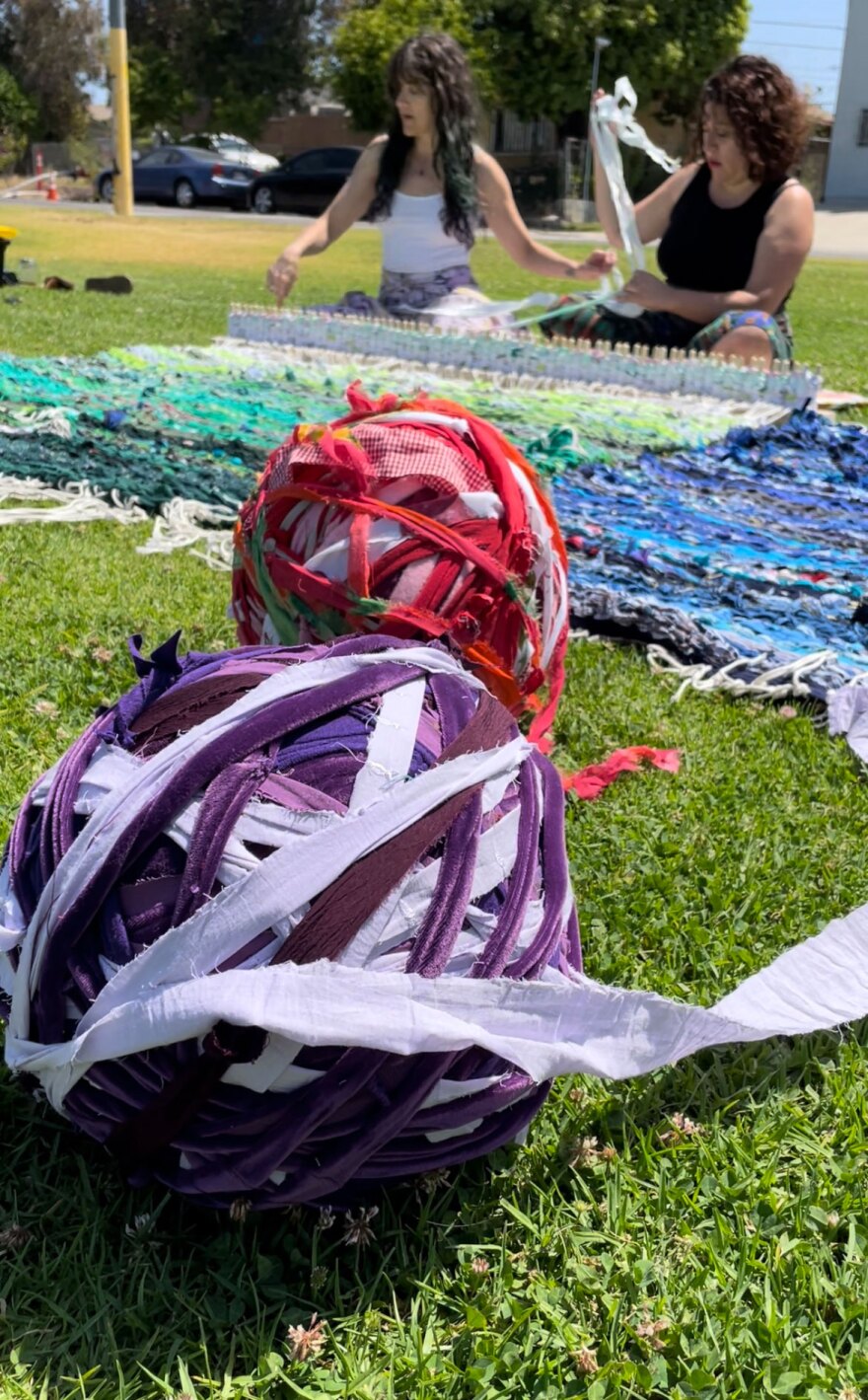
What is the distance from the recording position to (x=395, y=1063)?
1181mm

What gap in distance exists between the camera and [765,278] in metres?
5.64

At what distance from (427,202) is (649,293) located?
1.29 meters

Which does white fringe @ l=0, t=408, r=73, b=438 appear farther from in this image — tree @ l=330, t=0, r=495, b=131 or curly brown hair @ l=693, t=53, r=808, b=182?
tree @ l=330, t=0, r=495, b=131

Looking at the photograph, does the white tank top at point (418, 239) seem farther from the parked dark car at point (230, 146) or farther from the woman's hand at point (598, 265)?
the parked dark car at point (230, 146)

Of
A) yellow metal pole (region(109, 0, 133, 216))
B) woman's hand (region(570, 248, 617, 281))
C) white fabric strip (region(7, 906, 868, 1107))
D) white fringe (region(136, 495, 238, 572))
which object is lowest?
white fringe (region(136, 495, 238, 572))

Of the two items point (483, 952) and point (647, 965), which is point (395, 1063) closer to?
point (483, 952)

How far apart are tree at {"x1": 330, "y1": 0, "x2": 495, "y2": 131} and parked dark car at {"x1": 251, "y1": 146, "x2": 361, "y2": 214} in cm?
461

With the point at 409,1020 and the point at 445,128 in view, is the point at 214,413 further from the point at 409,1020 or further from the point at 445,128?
the point at 409,1020

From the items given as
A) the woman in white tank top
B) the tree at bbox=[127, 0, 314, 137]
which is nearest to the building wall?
the tree at bbox=[127, 0, 314, 137]

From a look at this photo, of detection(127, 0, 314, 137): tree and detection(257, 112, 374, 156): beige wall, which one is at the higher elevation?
detection(127, 0, 314, 137): tree

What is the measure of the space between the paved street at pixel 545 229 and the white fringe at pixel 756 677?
59.7 feet

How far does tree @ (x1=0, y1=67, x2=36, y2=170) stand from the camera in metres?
34.3

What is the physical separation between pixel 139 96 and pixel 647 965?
40837 millimetres

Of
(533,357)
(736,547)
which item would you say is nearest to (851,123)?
(533,357)
